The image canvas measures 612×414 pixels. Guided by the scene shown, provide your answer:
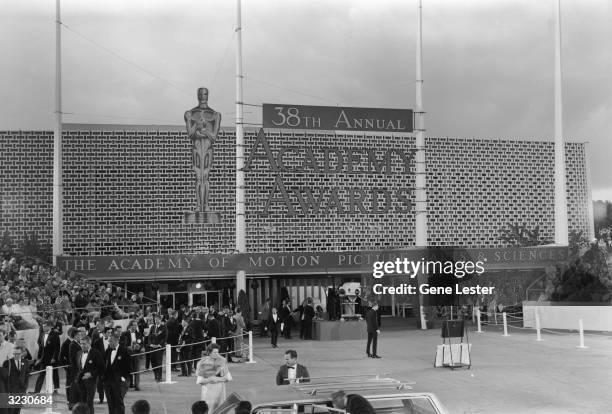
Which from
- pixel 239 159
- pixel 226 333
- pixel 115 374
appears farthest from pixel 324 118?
pixel 115 374

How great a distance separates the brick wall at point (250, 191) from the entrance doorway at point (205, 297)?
2118 millimetres

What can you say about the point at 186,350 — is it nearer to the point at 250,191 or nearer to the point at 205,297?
the point at 205,297

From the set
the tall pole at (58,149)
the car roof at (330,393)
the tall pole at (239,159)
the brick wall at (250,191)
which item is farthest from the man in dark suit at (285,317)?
the car roof at (330,393)

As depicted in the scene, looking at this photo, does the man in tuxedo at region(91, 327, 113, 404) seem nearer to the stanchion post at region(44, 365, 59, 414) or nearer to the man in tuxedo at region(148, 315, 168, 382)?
the stanchion post at region(44, 365, 59, 414)

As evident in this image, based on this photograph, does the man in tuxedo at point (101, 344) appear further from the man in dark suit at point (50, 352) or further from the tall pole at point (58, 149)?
the tall pole at point (58, 149)

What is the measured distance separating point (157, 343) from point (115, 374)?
16.6ft

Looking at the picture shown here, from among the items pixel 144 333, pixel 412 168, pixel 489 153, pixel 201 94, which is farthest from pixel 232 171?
pixel 144 333

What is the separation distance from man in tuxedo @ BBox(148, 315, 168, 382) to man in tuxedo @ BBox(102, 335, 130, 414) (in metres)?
4.27

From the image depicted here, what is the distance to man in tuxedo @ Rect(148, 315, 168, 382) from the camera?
18266 mm

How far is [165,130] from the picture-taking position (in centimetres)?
3697

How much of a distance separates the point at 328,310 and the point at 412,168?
1277 cm

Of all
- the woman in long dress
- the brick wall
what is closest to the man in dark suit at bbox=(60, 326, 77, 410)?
the woman in long dress

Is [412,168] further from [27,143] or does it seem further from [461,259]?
[27,143]

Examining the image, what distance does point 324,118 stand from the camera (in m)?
29.5
